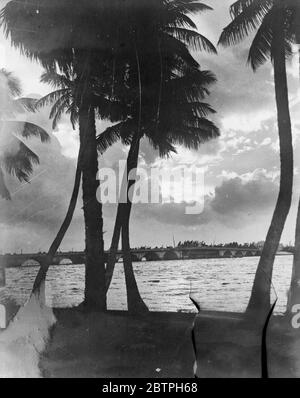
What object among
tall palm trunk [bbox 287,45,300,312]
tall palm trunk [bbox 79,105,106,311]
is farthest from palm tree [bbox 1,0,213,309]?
tall palm trunk [bbox 287,45,300,312]

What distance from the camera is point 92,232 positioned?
2.66 m

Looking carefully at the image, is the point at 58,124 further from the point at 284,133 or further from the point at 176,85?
the point at 284,133

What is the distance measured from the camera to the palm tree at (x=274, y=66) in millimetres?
2553

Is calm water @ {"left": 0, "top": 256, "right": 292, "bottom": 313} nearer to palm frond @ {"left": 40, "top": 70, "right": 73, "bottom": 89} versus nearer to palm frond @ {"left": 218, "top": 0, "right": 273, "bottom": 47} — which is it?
palm frond @ {"left": 40, "top": 70, "right": 73, "bottom": 89}

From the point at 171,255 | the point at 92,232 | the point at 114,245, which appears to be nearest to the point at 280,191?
the point at 171,255

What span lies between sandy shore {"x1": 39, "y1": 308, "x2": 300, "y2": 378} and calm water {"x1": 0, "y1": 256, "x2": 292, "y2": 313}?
0.09 metres

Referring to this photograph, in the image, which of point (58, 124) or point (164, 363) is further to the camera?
point (58, 124)

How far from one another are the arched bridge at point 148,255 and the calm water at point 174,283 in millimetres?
36

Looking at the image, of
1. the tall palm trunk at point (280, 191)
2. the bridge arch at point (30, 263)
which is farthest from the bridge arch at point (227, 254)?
the bridge arch at point (30, 263)

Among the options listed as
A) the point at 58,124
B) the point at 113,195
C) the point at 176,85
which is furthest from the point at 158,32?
the point at 113,195

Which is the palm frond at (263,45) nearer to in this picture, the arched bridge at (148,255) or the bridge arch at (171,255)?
the arched bridge at (148,255)

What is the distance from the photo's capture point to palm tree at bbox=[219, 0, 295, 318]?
2553 millimetres

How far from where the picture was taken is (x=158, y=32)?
2684mm
